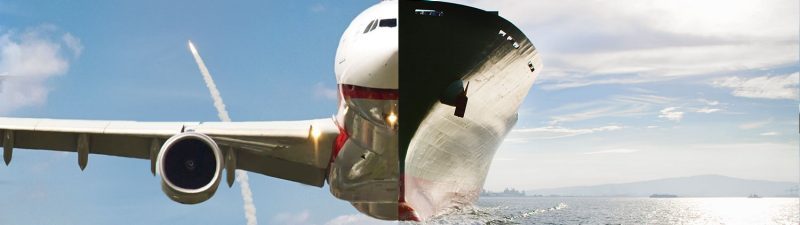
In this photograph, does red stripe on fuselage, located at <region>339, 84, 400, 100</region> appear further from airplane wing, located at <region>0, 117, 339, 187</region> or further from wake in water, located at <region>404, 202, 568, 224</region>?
wake in water, located at <region>404, 202, 568, 224</region>

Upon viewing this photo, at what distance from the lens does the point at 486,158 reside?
17109 mm

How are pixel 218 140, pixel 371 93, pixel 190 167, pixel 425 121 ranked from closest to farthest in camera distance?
1. pixel 371 93
2. pixel 190 167
3. pixel 425 121
4. pixel 218 140

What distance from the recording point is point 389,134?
473 inches

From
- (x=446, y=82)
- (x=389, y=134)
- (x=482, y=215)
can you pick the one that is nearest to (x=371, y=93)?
(x=389, y=134)

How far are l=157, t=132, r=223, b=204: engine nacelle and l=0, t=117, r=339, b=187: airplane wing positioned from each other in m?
0.58

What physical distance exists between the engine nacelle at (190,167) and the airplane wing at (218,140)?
0.58 meters

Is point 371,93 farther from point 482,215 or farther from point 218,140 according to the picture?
point 482,215

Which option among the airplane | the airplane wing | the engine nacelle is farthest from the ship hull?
the engine nacelle

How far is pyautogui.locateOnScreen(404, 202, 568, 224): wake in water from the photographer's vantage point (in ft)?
51.1

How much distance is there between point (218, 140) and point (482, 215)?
22.7 ft

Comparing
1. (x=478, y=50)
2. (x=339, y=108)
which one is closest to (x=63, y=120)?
(x=339, y=108)

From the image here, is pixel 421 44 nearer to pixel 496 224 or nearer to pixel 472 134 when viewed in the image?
pixel 472 134

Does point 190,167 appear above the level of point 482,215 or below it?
above

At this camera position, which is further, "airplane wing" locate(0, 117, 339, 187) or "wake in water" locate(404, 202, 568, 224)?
"wake in water" locate(404, 202, 568, 224)
